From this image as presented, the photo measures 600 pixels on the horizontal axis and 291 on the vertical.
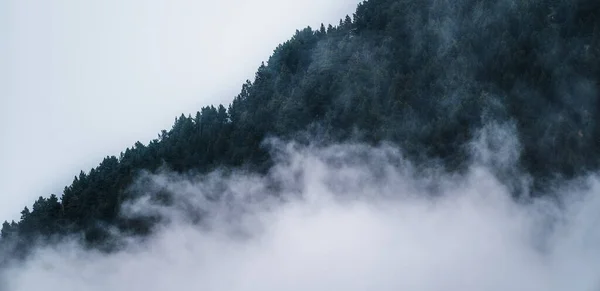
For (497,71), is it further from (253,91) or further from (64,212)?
(64,212)

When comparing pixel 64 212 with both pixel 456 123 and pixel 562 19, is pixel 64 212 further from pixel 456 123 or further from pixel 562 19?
pixel 562 19

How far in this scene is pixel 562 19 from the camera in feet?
154

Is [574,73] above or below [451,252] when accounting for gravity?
above

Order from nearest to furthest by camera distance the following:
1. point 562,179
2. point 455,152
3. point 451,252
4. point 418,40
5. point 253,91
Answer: point 562,179, point 455,152, point 451,252, point 418,40, point 253,91

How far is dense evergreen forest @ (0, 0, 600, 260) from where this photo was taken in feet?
143

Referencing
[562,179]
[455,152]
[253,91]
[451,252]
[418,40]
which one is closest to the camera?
[562,179]

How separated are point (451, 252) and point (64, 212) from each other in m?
30.6

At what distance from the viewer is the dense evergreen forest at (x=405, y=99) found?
43.5m

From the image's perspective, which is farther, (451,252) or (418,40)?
(418,40)

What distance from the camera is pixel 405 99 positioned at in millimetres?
49969

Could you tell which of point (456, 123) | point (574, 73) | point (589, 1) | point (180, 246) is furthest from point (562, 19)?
point (180, 246)

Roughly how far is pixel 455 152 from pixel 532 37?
939 cm

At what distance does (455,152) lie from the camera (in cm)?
4625

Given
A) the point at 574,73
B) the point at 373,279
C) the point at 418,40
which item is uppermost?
the point at 418,40
